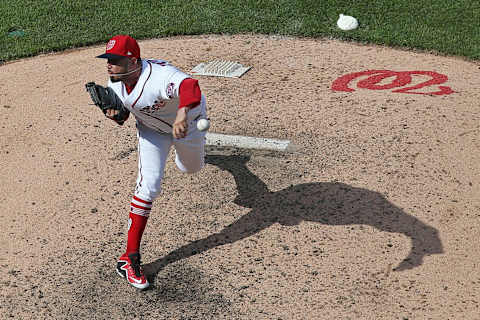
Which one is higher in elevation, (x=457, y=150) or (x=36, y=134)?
(x=457, y=150)

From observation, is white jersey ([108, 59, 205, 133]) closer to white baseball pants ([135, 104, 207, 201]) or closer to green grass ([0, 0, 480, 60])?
white baseball pants ([135, 104, 207, 201])

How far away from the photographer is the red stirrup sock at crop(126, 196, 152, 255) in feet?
16.6

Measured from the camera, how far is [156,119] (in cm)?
507

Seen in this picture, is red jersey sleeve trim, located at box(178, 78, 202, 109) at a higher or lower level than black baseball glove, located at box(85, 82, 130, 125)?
higher

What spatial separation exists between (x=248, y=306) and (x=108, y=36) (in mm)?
6716

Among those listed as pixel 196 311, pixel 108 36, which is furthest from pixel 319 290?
pixel 108 36

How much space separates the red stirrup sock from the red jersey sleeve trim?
96cm

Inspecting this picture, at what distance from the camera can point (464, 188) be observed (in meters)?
5.83

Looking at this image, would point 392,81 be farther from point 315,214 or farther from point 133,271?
point 133,271

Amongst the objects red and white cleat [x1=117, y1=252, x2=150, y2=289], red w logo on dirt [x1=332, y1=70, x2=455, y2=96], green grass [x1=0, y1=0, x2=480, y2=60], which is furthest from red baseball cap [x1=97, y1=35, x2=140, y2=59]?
green grass [x1=0, y1=0, x2=480, y2=60]

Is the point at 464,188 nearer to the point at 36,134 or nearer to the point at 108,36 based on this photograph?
the point at 36,134

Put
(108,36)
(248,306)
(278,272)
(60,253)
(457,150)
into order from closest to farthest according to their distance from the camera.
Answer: (248,306) → (278,272) → (60,253) → (457,150) → (108,36)

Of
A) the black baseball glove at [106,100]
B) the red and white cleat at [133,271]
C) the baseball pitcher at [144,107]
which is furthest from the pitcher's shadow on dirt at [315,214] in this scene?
the black baseball glove at [106,100]

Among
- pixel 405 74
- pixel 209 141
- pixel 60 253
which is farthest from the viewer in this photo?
pixel 405 74
